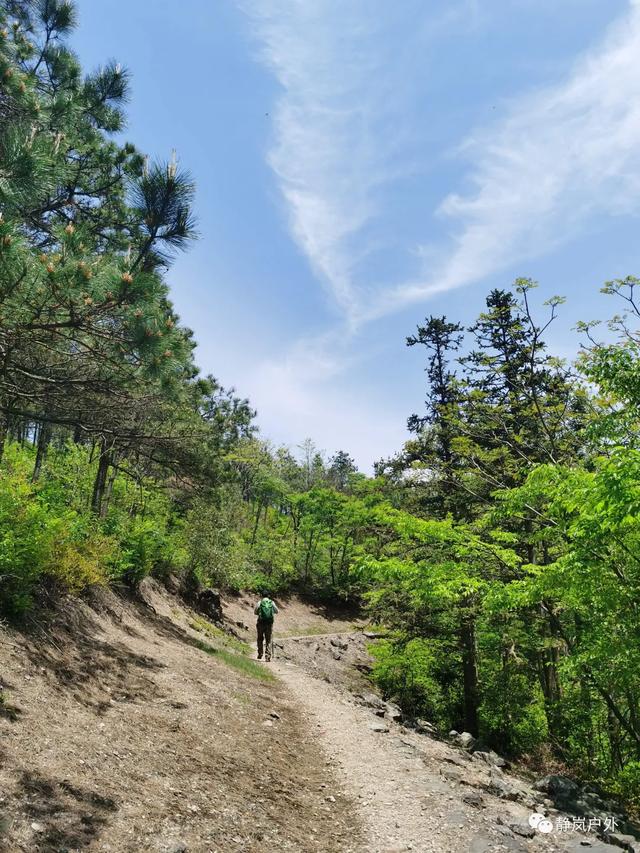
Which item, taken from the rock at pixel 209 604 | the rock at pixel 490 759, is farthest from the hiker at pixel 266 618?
the rock at pixel 490 759

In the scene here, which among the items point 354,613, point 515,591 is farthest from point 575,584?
point 354,613

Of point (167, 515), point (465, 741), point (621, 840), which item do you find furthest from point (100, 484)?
point (621, 840)

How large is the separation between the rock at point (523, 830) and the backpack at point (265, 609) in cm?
994

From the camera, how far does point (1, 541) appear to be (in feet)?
20.6

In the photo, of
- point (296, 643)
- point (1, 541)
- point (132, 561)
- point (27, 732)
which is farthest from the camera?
point (296, 643)

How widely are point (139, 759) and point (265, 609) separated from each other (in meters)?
10.1

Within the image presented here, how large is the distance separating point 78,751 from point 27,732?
525 millimetres

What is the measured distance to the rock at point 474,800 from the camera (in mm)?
6147

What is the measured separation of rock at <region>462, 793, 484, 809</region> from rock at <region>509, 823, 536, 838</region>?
516mm

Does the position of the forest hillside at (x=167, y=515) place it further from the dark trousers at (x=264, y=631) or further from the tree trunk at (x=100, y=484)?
the dark trousers at (x=264, y=631)

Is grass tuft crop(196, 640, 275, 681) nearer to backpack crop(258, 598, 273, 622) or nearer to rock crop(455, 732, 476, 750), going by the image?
backpack crop(258, 598, 273, 622)

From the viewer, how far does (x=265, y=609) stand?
15.0 m

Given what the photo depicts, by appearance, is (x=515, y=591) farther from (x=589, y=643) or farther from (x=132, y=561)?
(x=132, y=561)

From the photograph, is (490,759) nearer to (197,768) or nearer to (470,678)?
(470,678)
